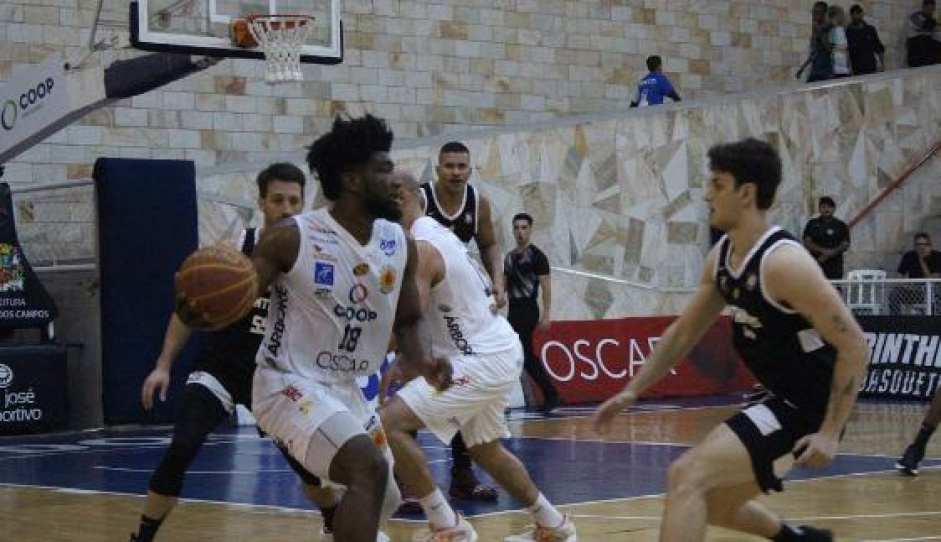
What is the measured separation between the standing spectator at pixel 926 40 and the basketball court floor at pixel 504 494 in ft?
41.3

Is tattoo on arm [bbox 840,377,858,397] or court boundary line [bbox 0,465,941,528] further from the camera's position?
court boundary line [bbox 0,465,941,528]

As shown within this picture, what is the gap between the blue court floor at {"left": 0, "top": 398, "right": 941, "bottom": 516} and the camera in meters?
11.0

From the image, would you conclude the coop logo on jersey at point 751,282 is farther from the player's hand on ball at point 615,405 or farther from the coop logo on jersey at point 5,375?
the coop logo on jersey at point 5,375

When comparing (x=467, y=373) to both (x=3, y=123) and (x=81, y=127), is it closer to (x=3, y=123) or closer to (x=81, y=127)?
(x=3, y=123)

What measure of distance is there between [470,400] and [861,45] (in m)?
19.8

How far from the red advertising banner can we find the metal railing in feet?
5.37

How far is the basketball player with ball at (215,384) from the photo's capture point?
25.8 ft

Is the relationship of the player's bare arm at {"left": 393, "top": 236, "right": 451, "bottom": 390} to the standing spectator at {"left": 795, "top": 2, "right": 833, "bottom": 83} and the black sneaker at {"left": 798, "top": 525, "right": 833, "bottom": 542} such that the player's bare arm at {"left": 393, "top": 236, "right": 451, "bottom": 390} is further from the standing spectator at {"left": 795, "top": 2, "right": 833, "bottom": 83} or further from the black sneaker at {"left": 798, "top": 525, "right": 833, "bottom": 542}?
the standing spectator at {"left": 795, "top": 2, "right": 833, "bottom": 83}

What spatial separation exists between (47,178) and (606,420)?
14.6 m

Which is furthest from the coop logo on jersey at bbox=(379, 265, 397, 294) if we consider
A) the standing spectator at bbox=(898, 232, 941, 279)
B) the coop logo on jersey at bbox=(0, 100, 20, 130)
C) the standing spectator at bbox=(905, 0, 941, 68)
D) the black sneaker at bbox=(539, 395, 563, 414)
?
the standing spectator at bbox=(905, 0, 941, 68)

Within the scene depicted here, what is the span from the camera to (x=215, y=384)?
8305mm

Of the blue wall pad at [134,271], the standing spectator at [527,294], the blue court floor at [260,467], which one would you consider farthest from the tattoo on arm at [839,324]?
the standing spectator at [527,294]

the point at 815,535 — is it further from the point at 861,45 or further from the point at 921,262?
the point at 861,45

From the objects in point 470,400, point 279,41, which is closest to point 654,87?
point 279,41
